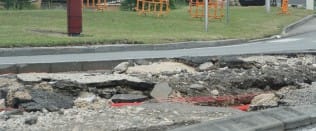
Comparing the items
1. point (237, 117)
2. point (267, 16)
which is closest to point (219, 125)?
point (237, 117)

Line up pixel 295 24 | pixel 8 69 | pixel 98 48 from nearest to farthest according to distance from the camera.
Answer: pixel 8 69, pixel 98 48, pixel 295 24

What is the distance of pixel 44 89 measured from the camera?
358 inches

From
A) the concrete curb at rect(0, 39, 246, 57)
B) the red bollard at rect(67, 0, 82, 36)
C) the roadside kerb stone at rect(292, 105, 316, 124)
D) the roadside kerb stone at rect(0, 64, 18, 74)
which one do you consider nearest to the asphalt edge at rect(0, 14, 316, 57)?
the concrete curb at rect(0, 39, 246, 57)

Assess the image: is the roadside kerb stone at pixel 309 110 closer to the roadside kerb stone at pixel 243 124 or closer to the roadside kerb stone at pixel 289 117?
the roadside kerb stone at pixel 289 117

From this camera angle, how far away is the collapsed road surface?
6879mm

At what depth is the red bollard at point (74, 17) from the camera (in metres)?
20.3

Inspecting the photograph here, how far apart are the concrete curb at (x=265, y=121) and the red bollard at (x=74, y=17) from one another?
13.9 meters

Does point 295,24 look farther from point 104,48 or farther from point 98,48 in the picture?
point 98,48

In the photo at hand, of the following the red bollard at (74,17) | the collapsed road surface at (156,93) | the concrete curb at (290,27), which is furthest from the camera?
the concrete curb at (290,27)

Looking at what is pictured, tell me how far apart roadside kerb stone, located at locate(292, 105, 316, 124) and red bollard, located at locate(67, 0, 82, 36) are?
44.9 ft

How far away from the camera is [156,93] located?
942 cm

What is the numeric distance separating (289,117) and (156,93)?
3053mm

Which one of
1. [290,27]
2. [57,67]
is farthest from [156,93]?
[290,27]

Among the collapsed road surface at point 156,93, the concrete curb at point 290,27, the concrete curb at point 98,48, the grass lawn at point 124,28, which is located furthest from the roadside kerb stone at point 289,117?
the concrete curb at point 290,27
